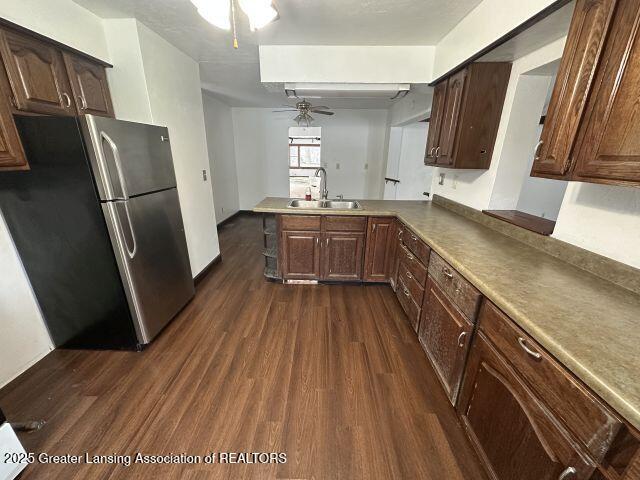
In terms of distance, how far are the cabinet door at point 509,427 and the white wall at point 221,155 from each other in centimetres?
461

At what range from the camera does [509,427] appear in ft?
3.12

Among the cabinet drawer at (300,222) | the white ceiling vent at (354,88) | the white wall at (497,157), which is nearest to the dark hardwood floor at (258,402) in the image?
the cabinet drawer at (300,222)

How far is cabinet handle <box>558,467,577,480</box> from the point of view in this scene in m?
0.71

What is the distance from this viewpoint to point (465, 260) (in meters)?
1.31

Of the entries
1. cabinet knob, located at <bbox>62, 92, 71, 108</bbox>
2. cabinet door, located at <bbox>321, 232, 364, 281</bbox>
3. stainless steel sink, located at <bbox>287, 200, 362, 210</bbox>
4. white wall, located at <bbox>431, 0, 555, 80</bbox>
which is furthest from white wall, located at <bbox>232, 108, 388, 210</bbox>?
cabinet knob, located at <bbox>62, 92, 71, 108</bbox>

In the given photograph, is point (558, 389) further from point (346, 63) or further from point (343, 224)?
point (346, 63)

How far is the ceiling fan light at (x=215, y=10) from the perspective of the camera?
1090mm

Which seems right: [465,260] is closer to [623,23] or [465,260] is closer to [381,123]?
[623,23]

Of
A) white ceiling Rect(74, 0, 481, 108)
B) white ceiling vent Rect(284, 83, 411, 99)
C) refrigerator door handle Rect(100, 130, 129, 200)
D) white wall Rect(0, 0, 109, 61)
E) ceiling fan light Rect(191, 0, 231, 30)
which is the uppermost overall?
white ceiling Rect(74, 0, 481, 108)

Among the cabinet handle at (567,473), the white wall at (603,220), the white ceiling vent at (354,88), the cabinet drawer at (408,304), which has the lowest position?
the cabinet drawer at (408,304)

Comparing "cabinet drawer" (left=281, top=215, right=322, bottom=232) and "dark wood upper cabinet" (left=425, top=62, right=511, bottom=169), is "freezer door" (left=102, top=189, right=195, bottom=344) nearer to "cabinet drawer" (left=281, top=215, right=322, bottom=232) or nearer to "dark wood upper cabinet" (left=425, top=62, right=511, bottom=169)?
"cabinet drawer" (left=281, top=215, right=322, bottom=232)

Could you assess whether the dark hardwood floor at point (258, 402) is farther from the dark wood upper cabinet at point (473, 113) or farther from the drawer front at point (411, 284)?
the dark wood upper cabinet at point (473, 113)

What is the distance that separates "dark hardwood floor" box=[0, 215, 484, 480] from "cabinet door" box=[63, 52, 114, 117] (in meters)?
1.80

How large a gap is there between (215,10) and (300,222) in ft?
5.50
